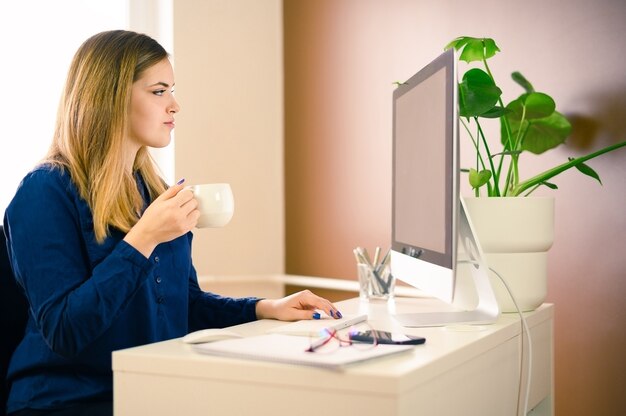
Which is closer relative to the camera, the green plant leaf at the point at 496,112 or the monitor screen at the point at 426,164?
the monitor screen at the point at 426,164

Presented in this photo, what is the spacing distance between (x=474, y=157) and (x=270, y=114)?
100 cm

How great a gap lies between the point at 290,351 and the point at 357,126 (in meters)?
1.90

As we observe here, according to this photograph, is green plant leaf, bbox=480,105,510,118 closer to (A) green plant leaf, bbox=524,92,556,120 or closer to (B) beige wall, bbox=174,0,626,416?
(A) green plant leaf, bbox=524,92,556,120

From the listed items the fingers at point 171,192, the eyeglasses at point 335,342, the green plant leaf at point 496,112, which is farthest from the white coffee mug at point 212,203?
the green plant leaf at point 496,112

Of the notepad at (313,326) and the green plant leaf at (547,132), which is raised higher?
the green plant leaf at (547,132)

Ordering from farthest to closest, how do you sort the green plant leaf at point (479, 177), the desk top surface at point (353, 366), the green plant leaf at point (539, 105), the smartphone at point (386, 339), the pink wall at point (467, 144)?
the pink wall at point (467, 144)
the green plant leaf at point (539, 105)
the green plant leaf at point (479, 177)
the smartphone at point (386, 339)
the desk top surface at point (353, 366)

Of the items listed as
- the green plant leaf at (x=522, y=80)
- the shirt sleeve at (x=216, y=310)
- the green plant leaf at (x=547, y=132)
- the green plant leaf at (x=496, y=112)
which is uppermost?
the green plant leaf at (x=522, y=80)

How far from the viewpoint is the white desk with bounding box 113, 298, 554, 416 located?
986 millimetres

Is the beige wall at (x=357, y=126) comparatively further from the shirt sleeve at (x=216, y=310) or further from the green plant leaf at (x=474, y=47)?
the shirt sleeve at (x=216, y=310)

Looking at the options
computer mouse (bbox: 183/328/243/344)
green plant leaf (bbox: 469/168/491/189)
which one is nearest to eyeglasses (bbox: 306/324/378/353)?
computer mouse (bbox: 183/328/243/344)

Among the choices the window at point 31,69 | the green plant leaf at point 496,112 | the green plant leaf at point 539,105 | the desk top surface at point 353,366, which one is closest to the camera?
the desk top surface at point 353,366

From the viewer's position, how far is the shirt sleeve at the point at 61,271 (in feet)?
4.30

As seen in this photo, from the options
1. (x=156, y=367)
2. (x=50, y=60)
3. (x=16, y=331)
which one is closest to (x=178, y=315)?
(x=16, y=331)

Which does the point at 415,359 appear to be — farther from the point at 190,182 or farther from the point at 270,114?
the point at 270,114
